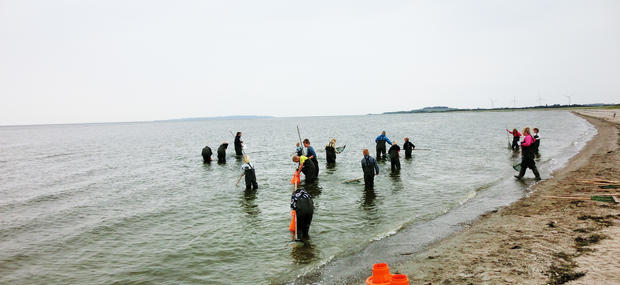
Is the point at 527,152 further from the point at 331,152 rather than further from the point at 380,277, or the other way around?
the point at 380,277

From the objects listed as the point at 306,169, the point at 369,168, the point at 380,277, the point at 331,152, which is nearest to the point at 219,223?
the point at 306,169

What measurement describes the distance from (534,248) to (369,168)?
7560 millimetres

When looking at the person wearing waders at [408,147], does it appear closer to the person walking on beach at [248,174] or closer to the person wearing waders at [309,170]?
the person wearing waders at [309,170]

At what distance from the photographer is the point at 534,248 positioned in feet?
22.8

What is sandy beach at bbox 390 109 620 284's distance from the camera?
5.77 m

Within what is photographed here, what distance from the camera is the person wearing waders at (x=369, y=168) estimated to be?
13.8 meters

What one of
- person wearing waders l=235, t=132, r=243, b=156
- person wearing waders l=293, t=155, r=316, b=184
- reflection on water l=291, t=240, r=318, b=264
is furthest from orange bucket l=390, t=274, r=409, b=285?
person wearing waders l=235, t=132, r=243, b=156

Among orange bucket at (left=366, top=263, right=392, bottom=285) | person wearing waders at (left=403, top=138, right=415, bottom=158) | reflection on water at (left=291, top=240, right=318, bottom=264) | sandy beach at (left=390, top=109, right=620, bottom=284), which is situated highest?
person wearing waders at (left=403, top=138, right=415, bottom=158)

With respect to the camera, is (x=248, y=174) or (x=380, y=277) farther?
(x=248, y=174)

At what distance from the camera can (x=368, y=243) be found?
A: 8.86 meters

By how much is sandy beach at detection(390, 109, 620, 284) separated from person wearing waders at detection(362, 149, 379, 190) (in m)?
4.79

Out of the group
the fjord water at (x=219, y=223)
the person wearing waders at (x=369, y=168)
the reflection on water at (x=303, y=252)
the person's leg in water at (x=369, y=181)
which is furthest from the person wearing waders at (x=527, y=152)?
the reflection on water at (x=303, y=252)

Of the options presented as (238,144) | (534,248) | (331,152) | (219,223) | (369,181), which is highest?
(238,144)

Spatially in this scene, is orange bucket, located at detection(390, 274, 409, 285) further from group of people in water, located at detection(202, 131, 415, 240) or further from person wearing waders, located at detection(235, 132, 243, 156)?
person wearing waders, located at detection(235, 132, 243, 156)
